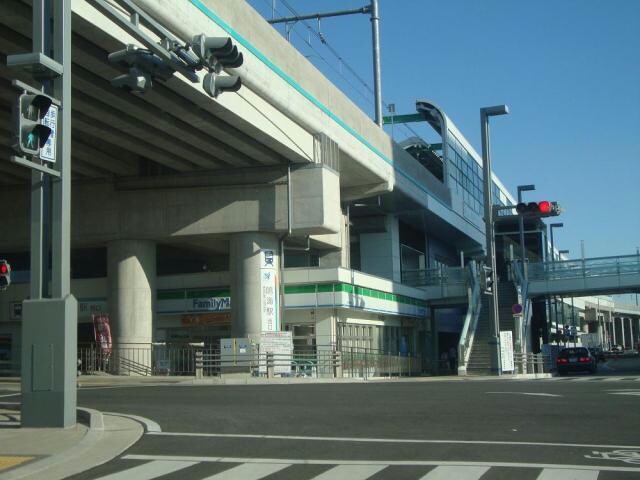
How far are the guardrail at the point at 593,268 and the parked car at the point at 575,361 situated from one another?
13.3ft

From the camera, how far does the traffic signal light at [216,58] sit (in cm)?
1474

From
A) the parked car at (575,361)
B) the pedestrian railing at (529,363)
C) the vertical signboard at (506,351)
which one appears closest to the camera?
the vertical signboard at (506,351)

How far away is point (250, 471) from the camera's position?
8812mm

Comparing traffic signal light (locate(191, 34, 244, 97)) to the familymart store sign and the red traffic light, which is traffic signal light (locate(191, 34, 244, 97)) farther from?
the familymart store sign

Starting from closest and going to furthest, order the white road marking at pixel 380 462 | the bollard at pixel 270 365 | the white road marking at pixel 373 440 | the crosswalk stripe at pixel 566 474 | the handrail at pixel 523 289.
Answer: the crosswalk stripe at pixel 566 474, the white road marking at pixel 380 462, the white road marking at pixel 373 440, the bollard at pixel 270 365, the handrail at pixel 523 289

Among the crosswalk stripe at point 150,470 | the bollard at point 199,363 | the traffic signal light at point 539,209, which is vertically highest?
the traffic signal light at point 539,209

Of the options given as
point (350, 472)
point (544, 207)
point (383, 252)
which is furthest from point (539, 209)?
point (383, 252)

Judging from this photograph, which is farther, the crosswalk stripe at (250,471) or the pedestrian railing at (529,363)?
the pedestrian railing at (529,363)

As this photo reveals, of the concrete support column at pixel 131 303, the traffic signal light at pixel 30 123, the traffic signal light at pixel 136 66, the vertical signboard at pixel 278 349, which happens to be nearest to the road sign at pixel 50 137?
the traffic signal light at pixel 30 123

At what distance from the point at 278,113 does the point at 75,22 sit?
11769 mm

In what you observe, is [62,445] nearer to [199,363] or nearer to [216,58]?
[216,58]

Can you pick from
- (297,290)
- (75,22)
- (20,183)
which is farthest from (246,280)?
(75,22)

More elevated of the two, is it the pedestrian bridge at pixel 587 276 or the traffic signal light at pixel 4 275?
the pedestrian bridge at pixel 587 276

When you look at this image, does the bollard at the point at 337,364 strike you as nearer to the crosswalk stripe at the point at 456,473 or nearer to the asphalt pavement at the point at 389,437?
the asphalt pavement at the point at 389,437
